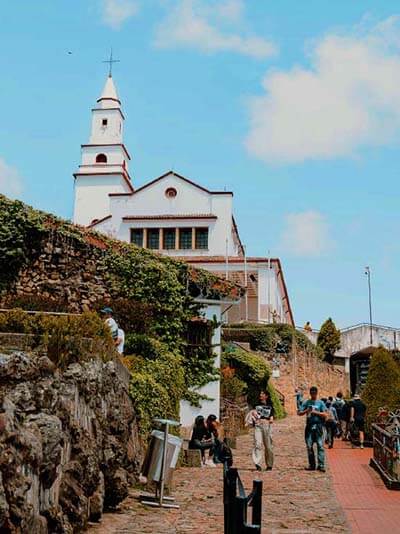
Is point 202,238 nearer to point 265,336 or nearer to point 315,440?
point 265,336

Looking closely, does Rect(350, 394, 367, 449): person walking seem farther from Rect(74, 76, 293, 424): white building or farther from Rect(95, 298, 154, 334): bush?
Rect(74, 76, 293, 424): white building

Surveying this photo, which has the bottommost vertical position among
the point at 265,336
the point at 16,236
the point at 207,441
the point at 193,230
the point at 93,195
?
the point at 207,441

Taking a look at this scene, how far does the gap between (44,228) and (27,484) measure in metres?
12.0

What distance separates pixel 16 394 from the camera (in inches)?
266

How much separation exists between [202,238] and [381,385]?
99.1ft

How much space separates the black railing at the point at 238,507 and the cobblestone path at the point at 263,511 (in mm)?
4025

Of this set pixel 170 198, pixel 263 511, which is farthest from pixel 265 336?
pixel 263 511

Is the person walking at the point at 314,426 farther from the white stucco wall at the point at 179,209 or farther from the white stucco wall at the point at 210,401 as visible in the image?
the white stucco wall at the point at 179,209

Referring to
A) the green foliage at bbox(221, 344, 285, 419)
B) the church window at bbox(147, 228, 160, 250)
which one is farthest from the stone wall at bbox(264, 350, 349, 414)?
the church window at bbox(147, 228, 160, 250)

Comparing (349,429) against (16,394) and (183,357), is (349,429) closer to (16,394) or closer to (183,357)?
(183,357)

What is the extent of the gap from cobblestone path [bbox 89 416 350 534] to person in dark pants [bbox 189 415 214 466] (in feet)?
1.93

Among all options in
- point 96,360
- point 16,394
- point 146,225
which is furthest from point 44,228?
point 146,225

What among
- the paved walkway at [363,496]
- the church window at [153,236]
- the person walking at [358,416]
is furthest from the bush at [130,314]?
the church window at [153,236]

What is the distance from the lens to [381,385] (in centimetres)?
1955
